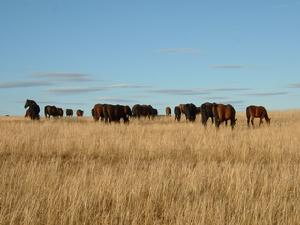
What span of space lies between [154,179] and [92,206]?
182 cm

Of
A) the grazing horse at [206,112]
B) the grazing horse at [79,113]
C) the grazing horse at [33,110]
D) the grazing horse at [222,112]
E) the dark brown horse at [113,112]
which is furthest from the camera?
the grazing horse at [79,113]

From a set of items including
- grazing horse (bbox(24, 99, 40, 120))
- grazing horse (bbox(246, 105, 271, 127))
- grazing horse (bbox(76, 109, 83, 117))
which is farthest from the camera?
grazing horse (bbox(76, 109, 83, 117))

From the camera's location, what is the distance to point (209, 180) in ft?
25.5

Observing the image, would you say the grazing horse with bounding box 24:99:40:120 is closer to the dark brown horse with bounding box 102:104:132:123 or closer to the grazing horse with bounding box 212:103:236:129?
the dark brown horse with bounding box 102:104:132:123

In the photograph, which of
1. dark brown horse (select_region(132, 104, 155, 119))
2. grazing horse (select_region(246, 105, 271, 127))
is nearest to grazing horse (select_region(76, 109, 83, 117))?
dark brown horse (select_region(132, 104, 155, 119))

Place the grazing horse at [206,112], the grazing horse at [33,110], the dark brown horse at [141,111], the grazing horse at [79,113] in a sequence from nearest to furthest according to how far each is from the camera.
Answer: the grazing horse at [206,112], the grazing horse at [33,110], the dark brown horse at [141,111], the grazing horse at [79,113]

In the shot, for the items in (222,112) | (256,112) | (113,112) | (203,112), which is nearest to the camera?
(222,112)

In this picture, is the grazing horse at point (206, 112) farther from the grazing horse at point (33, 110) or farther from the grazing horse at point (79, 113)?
the grazing horse at point (79, 113)

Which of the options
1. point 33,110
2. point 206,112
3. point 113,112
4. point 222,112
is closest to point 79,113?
point 33,110

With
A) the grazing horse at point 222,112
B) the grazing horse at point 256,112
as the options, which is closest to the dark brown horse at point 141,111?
the grazing horse at point 256,112

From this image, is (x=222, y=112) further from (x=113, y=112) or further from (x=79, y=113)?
(x=79, y=113)

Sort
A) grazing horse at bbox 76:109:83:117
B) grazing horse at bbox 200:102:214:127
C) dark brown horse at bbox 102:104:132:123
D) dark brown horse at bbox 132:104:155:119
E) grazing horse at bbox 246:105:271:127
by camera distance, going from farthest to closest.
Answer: grazing horse at bbox 76:109:83:117 < dark brown horse at bbox 132:104:155:119 < dark brown horse at bbox 102:104:132:123 < grazing horse at bbox 246:105:271:127 < grazing horse at bbox 200:102:214:127

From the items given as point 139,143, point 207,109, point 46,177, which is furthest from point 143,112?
point 46,177

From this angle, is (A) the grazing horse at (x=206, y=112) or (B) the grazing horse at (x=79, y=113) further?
(B) the grazing horse at (x=79, y=113)
